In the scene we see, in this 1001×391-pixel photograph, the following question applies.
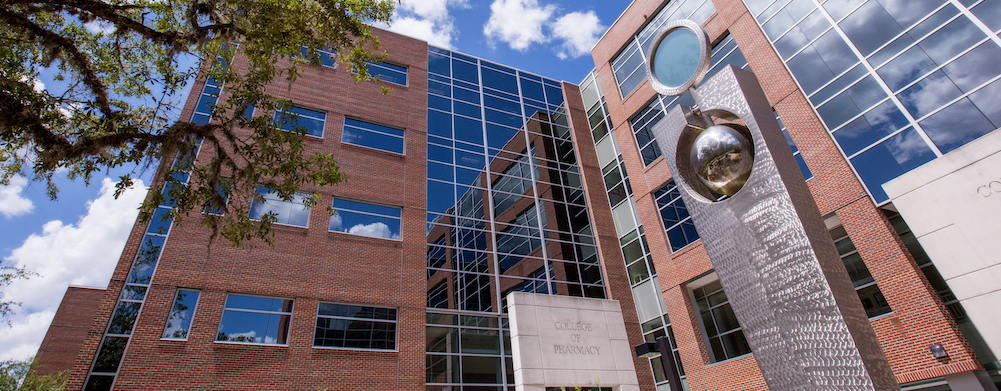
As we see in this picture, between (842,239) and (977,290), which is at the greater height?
(842,239)

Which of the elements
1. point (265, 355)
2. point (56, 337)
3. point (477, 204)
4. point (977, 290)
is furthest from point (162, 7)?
point (56, 337)

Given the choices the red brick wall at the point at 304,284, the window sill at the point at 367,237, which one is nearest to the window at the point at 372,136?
the red brick wall at the point at 304,284

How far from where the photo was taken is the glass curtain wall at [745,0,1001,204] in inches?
545

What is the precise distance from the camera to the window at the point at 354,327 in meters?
17.7

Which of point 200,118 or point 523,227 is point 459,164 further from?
point 200,118

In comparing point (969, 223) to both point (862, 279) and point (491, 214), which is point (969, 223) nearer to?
point (862, 279)

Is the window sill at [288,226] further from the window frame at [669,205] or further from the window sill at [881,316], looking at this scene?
the window sill at [881,316]

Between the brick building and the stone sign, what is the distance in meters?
3.27

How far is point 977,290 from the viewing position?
12.0 m

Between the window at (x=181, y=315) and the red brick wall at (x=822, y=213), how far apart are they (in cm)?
1749

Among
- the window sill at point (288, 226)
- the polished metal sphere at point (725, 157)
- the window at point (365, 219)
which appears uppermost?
the window at point (365, 219)

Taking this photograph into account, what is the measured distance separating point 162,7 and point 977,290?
62.4ft

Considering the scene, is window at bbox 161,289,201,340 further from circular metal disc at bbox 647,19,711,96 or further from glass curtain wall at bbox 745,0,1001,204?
glass curtain wall at bbox 745,0,1001,204

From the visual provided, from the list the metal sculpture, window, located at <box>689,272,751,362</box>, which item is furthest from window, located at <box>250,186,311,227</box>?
window, located at <box>689,272,751,362</box>
